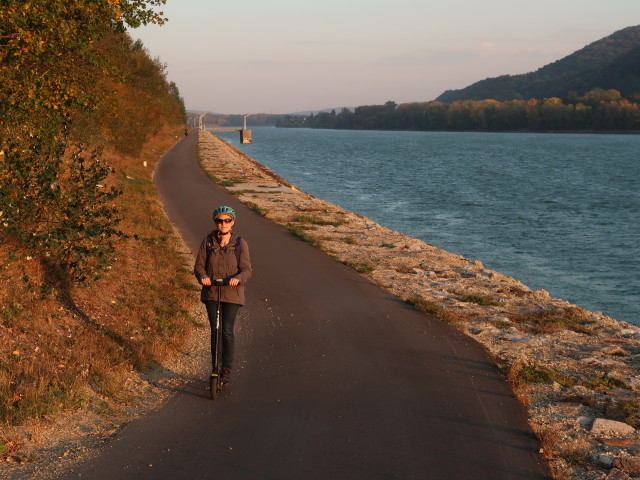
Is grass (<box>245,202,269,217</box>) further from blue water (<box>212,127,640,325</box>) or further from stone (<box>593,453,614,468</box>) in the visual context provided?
stone (<box>593,453,614,468</box>)

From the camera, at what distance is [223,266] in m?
7.79

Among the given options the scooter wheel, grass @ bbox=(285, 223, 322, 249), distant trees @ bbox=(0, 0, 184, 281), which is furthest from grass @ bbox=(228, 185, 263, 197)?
the scooter wheel

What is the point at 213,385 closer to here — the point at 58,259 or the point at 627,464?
the point at 627,464

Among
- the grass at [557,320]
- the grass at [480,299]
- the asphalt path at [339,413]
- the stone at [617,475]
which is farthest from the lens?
the grass at [480,299]

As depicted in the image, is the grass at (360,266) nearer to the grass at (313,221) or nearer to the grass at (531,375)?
the grass at (531,375)

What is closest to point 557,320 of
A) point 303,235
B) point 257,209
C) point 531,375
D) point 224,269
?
point 531,375

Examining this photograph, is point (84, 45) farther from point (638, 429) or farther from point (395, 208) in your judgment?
point (395, 208)

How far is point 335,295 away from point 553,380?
5522mm

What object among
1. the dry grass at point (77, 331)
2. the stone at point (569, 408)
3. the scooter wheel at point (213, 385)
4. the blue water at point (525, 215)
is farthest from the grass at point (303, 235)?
the stone at point (569, 408)

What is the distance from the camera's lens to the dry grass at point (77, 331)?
727cm

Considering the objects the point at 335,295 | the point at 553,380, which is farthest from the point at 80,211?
the point at 553,380

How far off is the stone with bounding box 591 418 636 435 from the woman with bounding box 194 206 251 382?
447cm

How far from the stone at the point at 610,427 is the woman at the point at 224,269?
4467mm

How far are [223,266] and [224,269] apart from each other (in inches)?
1.6
